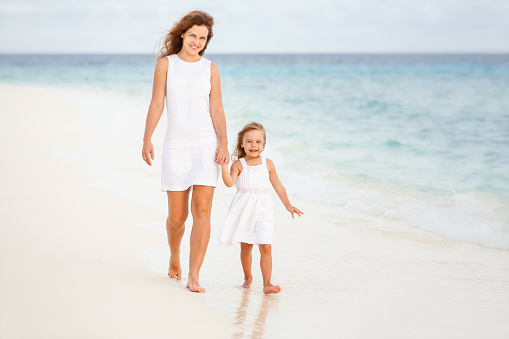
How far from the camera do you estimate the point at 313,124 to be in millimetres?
16188

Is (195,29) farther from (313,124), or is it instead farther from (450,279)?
(313,124)

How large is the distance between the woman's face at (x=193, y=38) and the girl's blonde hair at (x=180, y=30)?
1.2 inches

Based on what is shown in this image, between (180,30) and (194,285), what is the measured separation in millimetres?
1622

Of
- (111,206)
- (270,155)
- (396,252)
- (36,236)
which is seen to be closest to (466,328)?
(396,252)

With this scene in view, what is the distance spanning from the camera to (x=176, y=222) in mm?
4574

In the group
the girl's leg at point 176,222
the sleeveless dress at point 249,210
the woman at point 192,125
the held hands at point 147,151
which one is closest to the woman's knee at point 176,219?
the girl's leg at point 176,222

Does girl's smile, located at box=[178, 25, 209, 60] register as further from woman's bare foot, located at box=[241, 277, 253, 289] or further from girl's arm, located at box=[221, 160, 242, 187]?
woman's bare foot, located at box=[241, 277, 253, 289]

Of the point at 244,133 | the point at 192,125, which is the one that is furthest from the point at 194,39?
the point at 244,133

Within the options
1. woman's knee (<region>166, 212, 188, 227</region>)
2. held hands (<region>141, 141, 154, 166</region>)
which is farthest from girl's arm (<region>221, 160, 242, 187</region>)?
held hands (<region>141, 141, 154, 166</region>)

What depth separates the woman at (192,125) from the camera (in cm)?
434

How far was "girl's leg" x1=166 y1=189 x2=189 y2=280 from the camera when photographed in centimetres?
449

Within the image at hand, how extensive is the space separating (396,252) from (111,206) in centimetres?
265

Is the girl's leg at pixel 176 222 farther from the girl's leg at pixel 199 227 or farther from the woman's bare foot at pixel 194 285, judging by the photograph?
the woman's bare foot at pixel 194 285

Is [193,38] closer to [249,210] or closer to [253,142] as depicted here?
[253,142]
